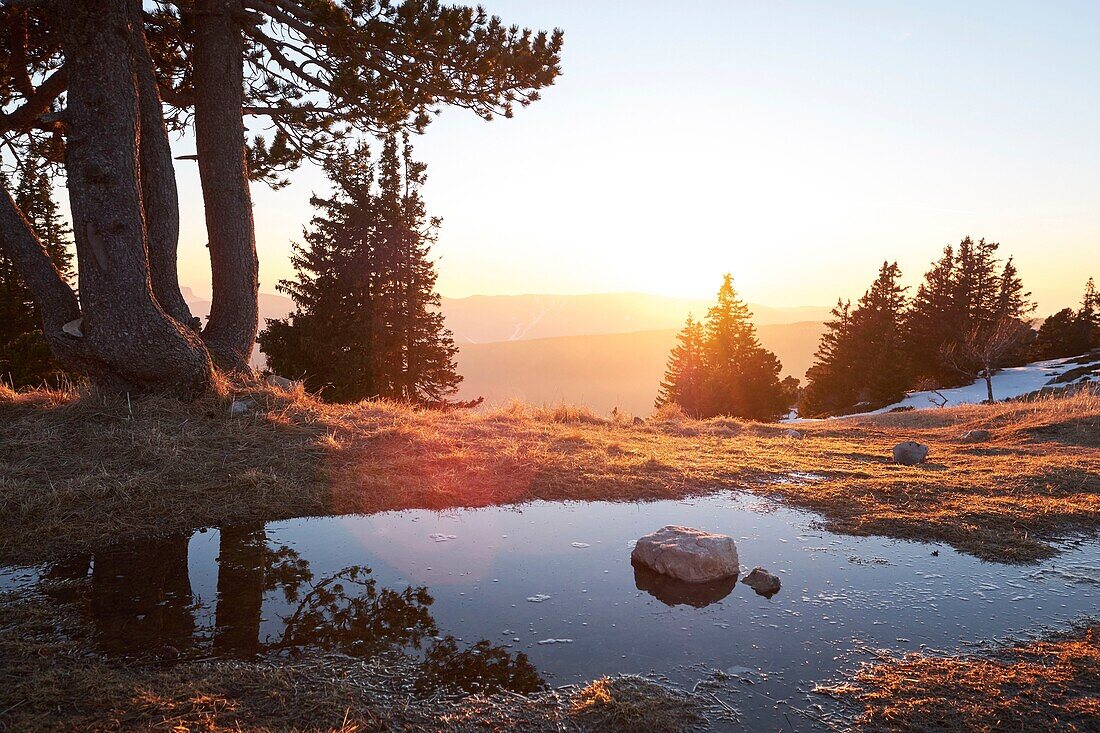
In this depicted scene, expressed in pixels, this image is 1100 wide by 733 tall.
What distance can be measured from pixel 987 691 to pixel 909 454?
6823mm

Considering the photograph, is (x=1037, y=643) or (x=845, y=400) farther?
(x=845, y=400)

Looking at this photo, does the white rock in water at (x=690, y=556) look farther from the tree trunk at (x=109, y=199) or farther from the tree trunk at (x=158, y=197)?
the tree trunk at (x=158, y=197)

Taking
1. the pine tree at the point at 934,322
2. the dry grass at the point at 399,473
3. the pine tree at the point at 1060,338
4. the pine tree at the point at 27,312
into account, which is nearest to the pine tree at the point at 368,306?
the pine tree at the point at 27,312

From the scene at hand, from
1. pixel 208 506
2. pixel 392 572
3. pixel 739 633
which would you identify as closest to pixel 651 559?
pixel 739 633

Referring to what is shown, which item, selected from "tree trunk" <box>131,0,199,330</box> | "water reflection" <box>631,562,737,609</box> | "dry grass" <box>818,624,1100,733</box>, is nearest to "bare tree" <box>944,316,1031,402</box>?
"dry grass" <box>818,624,1100,733</box>

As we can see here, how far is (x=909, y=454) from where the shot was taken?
8.70 m

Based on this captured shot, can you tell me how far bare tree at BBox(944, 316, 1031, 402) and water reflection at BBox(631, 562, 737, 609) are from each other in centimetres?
3018

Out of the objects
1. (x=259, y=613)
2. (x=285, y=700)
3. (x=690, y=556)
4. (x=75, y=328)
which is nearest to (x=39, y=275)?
(x=75, y=328)

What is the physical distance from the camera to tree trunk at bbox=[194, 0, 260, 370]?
29.9ft

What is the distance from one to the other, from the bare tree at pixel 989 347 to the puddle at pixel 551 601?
2923 centimetres

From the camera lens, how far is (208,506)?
532 cm

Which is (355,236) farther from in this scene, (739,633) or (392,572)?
(739,633)

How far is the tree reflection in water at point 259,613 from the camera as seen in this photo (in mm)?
3076

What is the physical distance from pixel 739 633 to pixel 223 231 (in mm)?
9660
